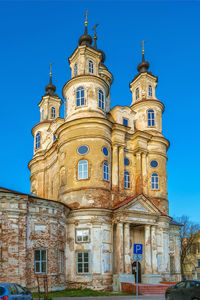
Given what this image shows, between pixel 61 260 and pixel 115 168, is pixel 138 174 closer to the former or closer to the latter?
pixel 115 168

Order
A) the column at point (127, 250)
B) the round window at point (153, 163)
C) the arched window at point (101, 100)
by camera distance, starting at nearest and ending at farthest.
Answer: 1. the column at point (127, 250)
2. the arched window at point (101, 100)
3. the round window at point (153, 163)

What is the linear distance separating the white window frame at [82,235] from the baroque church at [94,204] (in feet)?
0.25

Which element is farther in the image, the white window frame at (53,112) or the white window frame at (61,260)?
the white window frame at (53,112)

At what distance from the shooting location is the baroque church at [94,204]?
78.9 ft

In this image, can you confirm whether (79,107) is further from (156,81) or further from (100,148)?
(156,81)

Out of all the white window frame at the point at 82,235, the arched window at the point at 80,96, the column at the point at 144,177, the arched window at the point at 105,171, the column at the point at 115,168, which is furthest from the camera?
the column at the point at 144,177

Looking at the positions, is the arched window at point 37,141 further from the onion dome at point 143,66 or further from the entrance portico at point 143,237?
the entrance portico at point 143,237

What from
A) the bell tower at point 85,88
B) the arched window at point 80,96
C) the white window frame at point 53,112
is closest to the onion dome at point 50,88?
the white window frame at point 53,112

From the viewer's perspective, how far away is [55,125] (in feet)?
129

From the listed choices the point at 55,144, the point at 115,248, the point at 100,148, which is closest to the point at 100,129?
the point at 100,148

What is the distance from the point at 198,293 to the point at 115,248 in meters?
13.4

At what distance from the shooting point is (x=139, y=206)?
2988cm

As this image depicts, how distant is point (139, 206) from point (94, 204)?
4.00 metres

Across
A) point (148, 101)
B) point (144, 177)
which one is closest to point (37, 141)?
point (148, 101)
